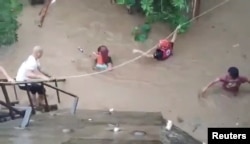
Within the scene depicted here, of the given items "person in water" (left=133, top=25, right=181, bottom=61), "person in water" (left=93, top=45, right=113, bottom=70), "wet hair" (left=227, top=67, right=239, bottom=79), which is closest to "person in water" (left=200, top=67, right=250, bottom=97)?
"wet hair" (left=227, top=67, right=239, bottom=79)

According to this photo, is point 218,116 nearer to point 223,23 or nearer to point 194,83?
point 194,83

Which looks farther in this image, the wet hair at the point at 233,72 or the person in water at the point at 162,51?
the person in water at the point at 162,51

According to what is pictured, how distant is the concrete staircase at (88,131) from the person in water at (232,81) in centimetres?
311

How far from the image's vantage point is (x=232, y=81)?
998 cm

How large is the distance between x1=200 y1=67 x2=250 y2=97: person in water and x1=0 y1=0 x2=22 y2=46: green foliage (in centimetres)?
368

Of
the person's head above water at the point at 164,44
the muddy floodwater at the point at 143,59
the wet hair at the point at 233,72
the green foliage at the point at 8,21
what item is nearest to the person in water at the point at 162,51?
the person's head above water at the point at 164,44

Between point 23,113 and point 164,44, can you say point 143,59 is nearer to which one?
point 164,44

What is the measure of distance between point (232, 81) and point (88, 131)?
15.1 ft

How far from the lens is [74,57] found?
11.0 m

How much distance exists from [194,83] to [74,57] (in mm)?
2293

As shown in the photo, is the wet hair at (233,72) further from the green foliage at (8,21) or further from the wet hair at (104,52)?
the green foliage at (8,21)

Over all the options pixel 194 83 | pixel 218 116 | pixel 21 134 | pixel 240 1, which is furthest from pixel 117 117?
pixel 240 1

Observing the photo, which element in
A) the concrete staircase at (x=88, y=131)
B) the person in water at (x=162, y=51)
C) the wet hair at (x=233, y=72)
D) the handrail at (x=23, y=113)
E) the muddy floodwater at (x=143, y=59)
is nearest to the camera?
the concrete staircase at (x=88, y=131)

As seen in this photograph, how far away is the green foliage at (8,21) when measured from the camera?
424 inches
